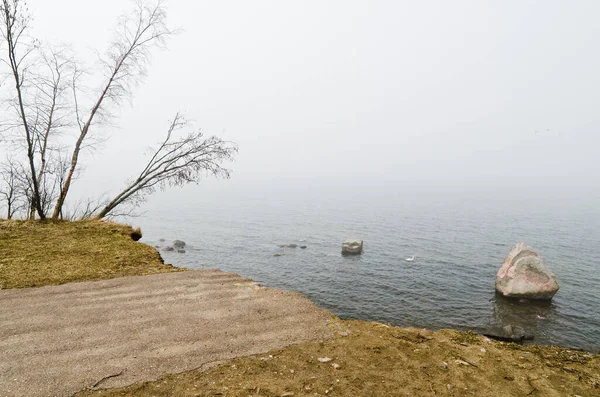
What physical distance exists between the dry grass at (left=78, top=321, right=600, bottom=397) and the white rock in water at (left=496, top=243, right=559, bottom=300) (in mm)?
19433

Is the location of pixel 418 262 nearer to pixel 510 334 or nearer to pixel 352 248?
pixel 352 248

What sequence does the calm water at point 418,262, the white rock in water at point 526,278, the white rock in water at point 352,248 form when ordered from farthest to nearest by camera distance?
the white rock in water at point 352,248, the white rock in water at point 526,278, the calm water at point 418,262

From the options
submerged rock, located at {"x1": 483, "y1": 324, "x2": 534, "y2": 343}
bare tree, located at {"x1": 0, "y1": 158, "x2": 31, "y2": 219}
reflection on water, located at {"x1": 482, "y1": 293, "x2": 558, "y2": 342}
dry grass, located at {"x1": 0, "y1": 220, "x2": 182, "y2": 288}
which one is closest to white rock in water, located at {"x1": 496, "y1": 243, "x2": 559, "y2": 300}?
reflection on water, located at {"x1": 482, "y1": 293, "x2": 558, "y2": 342}

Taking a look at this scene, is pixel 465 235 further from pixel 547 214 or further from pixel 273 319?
pixel 273 319

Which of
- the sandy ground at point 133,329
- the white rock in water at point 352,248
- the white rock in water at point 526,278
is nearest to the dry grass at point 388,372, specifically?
the sandy ground at point 133,329

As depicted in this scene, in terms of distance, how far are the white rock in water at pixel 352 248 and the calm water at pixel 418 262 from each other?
3.83ft

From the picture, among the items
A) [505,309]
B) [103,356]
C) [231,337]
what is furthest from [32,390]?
[505,309]

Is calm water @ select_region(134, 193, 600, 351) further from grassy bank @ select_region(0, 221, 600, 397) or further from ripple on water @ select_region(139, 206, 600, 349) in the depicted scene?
grassy bank @ select_region(0, 221, 600, 397)

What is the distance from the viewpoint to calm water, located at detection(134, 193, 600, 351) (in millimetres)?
22828

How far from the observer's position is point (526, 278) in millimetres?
25688

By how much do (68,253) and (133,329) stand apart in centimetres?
777

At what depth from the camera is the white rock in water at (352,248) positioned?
4256 cm

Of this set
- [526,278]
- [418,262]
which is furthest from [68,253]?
[418,262]

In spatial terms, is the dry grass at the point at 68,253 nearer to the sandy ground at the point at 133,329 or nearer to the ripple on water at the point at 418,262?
the sandy ground at the point at 133,329
